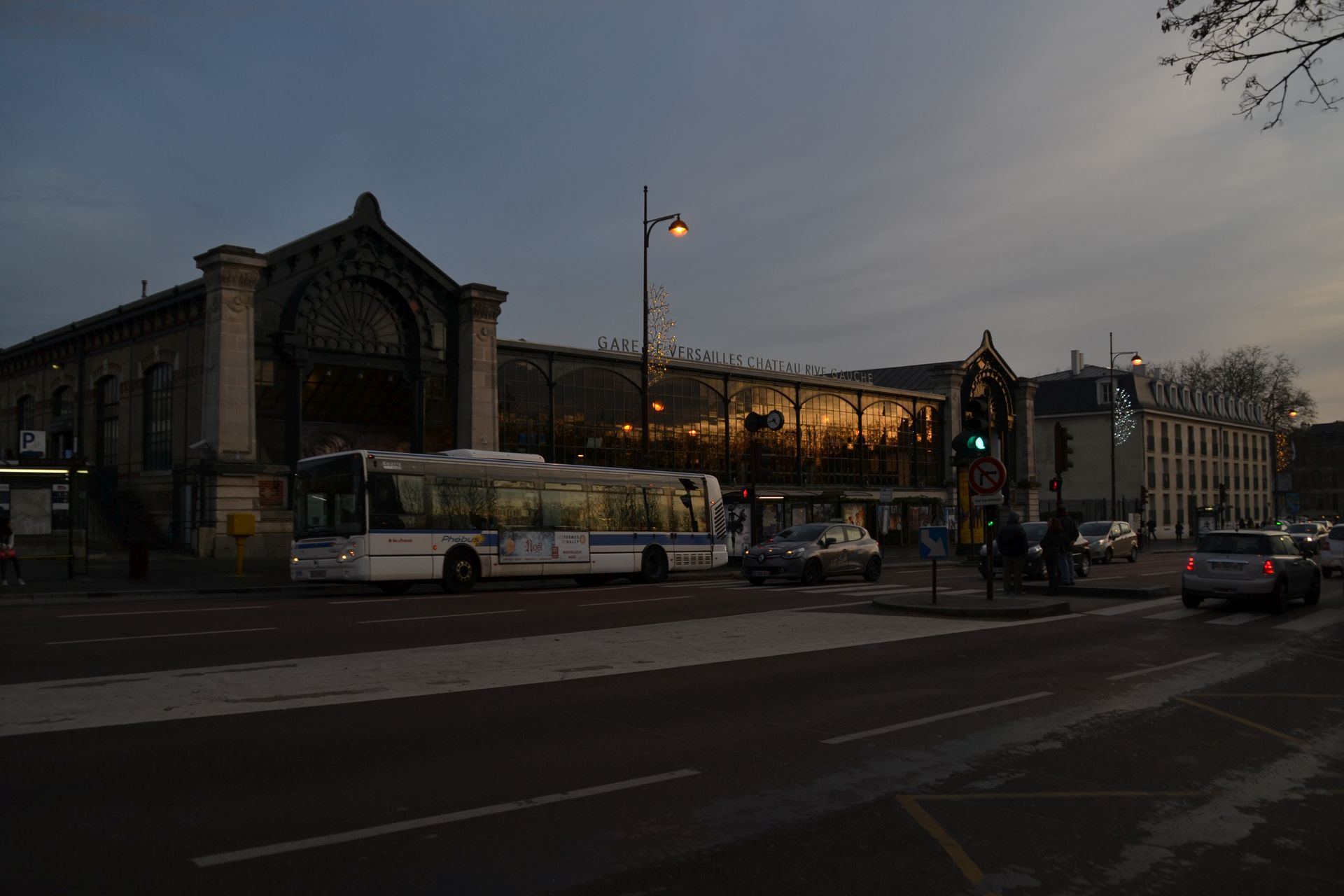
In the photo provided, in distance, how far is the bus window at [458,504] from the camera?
22812 mm

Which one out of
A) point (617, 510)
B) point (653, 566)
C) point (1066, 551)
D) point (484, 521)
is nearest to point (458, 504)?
point (484, 521)

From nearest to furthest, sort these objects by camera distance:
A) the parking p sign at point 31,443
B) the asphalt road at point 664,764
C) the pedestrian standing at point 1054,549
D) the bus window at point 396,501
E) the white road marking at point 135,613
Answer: the asphalt road at point 664,764 < the white road marking at point 135,613 < the pedestrian standing at point 1054,549 < the bus window at point 396,501 < the parking p sign at point 31,443

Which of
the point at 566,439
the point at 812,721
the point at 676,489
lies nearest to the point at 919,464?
the point at 566,439

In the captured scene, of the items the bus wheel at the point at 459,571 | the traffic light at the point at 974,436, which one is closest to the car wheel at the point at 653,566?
the bus wheel at the point at 459,571

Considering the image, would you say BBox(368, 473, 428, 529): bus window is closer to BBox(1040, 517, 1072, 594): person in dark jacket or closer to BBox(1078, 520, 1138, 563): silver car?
BBox(1040, 517, 1072, 594): person in dark jacket

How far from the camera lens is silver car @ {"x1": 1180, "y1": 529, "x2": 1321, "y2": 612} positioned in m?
18.0

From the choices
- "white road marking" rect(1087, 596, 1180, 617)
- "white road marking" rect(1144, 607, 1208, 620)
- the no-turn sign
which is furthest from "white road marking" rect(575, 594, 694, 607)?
"white road marking" rect(1144, 607, 1208, 620)

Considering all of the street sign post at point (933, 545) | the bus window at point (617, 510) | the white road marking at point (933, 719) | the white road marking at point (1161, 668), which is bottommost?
the white road marking at point (1161, 668)

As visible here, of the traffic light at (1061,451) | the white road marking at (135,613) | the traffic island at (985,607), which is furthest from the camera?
the traffic light at (1061,451)

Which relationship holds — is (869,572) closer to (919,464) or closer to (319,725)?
(319,725)

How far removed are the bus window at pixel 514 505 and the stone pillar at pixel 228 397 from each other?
12.4m

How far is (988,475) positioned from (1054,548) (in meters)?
4.65

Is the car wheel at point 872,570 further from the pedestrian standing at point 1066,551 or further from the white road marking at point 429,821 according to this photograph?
the white road marking at point 429,821

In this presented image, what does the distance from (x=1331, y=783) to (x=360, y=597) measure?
60.7ft
